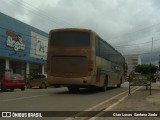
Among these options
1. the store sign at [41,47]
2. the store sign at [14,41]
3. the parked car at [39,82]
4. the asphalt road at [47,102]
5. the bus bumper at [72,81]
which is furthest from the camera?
the store sign at [41,47]

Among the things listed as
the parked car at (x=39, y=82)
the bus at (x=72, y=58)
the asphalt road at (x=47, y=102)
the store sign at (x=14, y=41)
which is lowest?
the asphalt road at (x=47, y=102)

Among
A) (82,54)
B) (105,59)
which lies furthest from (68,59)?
(105,59)

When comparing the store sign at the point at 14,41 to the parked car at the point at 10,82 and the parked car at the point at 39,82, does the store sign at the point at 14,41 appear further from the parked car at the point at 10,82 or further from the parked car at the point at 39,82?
the parked car at the point at 10,82

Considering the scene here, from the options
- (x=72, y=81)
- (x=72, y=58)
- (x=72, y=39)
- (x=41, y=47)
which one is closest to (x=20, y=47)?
(x=41, y=47)

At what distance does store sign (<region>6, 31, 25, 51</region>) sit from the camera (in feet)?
160

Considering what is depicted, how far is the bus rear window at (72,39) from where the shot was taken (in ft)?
82.6

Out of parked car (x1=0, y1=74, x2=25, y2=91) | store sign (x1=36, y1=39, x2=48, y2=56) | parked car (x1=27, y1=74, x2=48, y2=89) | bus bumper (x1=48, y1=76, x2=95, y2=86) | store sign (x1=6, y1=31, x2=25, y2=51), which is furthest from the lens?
store sign (x1=36, y1=39, x2=48, y2=56)

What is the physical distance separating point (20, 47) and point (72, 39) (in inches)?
1103

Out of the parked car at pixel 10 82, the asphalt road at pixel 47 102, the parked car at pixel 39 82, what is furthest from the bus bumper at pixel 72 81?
the parked car at pixel 39 82

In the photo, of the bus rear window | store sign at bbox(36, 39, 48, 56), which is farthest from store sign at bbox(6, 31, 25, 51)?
the bus rear window

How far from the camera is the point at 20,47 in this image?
172 ft

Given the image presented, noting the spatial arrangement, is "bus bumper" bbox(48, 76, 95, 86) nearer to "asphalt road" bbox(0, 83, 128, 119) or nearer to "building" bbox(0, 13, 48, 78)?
"asphalt road" bbox(0, 83, 128, 119)

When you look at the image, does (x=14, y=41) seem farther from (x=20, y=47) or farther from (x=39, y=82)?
(x=39, y=82)

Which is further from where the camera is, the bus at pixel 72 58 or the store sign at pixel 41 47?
the store sign at pixel 41 47
